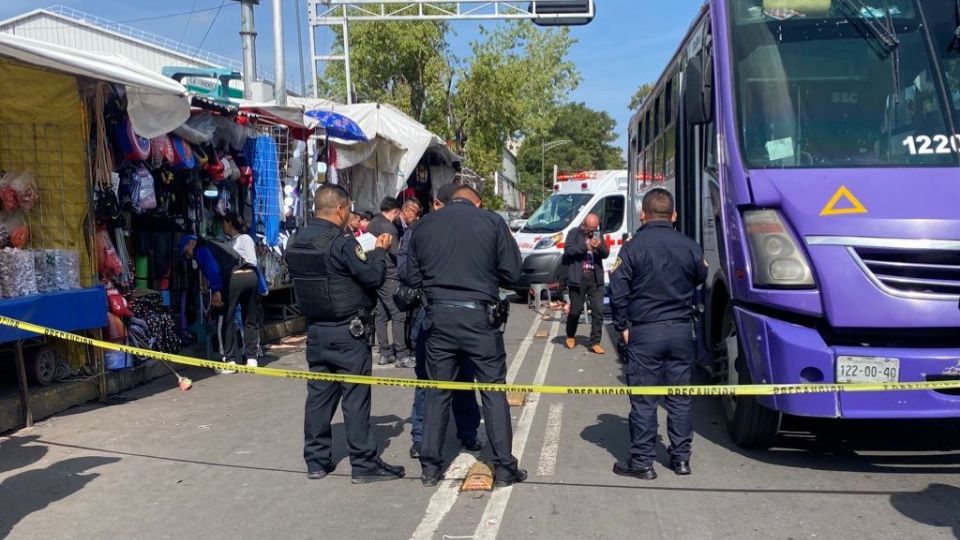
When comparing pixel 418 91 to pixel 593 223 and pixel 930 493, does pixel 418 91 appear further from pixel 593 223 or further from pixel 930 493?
pixel 930 493

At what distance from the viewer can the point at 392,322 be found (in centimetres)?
962

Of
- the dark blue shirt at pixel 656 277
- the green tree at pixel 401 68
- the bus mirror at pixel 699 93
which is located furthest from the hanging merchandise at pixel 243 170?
the green tree at pixel 401 68

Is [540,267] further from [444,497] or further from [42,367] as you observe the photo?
[444,497]

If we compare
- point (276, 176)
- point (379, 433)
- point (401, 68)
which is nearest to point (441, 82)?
point (401, 68)

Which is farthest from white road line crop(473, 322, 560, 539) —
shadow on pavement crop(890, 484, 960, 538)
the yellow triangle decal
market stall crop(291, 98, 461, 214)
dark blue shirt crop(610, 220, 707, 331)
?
market stall crop(291, 98, 461, 214)

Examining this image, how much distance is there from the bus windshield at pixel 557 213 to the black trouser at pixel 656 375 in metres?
10.8

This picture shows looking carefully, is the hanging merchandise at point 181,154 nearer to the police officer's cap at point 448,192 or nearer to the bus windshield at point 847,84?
the police officer's cap at point 448,192

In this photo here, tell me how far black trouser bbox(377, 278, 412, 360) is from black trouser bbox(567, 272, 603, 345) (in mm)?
2358

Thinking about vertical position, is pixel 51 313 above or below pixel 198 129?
below

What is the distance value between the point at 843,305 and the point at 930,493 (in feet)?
4.16

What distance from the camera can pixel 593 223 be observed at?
10.3 meters

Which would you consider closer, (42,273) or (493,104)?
(42,273)

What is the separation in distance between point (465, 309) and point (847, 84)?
Result: 9.98 ft

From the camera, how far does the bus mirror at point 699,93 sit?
235 inches
